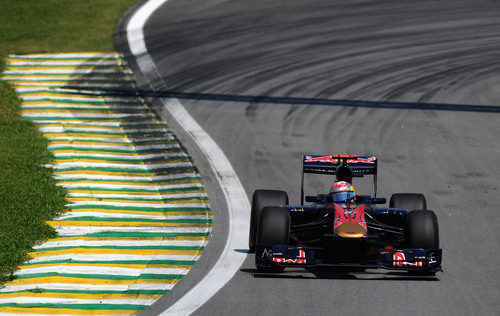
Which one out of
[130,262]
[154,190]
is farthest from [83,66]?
[130,262]

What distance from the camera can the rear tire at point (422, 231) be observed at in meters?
12.7

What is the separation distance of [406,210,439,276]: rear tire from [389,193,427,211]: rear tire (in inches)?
59.5

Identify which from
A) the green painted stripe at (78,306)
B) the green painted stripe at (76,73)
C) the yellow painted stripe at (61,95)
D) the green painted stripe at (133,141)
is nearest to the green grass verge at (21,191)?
the green painted stripe at (133,141)

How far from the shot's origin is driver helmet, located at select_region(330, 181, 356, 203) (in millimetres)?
13609

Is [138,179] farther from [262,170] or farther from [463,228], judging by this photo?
[463,228]

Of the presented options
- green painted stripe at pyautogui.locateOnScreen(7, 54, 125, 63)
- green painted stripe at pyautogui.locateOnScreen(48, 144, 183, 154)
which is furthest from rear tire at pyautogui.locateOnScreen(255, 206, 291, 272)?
green painted stripe at pyautogui.locateOnScreen(7, 54, 125, 63)

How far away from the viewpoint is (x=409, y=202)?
1434 cm

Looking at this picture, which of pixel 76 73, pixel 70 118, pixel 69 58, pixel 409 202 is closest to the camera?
pixel 409 202

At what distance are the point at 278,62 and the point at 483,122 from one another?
24.0ft

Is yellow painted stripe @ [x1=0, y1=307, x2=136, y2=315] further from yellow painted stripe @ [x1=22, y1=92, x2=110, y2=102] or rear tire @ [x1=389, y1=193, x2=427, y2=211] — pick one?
yellow painted stripe @ [x1=22, y1=92, x2=110, y2=102]

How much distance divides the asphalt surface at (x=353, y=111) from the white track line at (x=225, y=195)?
0.19 m

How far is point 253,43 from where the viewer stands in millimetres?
30188

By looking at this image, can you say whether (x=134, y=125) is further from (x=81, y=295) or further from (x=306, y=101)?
(x=81, y=295)

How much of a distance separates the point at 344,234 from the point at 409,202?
2276mm
